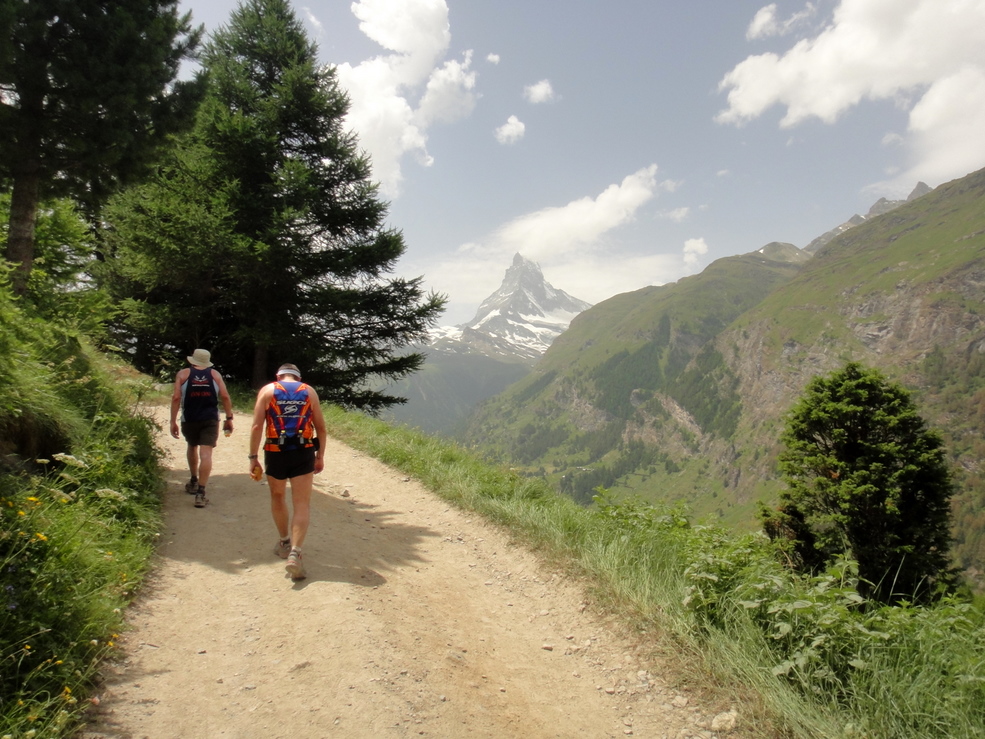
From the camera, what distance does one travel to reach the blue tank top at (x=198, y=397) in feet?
23.7

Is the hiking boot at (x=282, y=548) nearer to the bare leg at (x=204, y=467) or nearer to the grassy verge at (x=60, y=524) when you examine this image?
the grassy verge at (x=60, y=524)

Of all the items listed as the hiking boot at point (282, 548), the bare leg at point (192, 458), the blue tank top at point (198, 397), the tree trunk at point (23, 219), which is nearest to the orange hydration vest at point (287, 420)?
the hiking boot at point (282, 548)

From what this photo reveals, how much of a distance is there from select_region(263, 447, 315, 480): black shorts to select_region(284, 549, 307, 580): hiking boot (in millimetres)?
750

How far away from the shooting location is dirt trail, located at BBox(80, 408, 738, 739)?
334 cm

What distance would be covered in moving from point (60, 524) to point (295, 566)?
189 cm

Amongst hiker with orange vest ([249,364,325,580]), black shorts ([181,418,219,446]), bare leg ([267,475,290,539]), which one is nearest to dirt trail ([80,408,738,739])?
bare leg ([267,475,290,539])

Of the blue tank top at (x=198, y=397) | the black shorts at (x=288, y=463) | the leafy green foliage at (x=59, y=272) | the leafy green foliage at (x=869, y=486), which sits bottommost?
the leafy green foliage at (x=869, y=486)

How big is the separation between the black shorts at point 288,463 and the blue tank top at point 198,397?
251cm

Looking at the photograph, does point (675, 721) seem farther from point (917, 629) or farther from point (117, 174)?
point (117, 174)

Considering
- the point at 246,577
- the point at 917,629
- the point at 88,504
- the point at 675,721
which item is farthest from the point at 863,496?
the point at 88,504

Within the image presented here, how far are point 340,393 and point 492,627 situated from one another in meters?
16.2

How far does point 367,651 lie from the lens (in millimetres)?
3986

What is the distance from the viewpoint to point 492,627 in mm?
4875

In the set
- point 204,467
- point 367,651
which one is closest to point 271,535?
point 204,467
